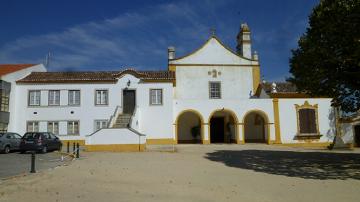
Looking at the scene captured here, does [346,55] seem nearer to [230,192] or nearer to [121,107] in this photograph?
[230,192]

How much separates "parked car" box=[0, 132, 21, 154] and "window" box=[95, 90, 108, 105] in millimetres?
7281

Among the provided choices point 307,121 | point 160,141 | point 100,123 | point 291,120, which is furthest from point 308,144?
point 100,123

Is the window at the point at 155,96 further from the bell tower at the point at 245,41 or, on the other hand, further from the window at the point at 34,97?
the bell tower at the point at 245,41

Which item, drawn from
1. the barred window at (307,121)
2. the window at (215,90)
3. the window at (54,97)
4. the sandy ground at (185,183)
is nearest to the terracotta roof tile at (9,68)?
the window at (54,97)

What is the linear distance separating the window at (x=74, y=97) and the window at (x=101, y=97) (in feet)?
4.67

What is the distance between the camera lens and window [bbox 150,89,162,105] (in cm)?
2836

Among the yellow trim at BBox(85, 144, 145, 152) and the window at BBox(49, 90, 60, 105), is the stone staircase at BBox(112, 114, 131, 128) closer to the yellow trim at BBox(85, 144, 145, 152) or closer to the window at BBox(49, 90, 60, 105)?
the yellow trim at BBox(85, 144, 145, 152)

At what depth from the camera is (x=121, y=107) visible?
28.3 meters

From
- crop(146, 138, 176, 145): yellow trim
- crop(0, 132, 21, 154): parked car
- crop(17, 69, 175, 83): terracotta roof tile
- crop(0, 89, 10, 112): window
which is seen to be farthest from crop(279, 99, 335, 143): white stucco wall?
crop(0, 89, 10, 112): window

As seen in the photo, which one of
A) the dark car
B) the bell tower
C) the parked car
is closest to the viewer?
the dark car

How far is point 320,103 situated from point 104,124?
17207 mm

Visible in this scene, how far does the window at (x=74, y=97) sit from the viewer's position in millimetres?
28516

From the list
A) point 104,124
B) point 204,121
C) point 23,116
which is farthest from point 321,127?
point 23,116

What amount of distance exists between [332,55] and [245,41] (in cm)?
1905
